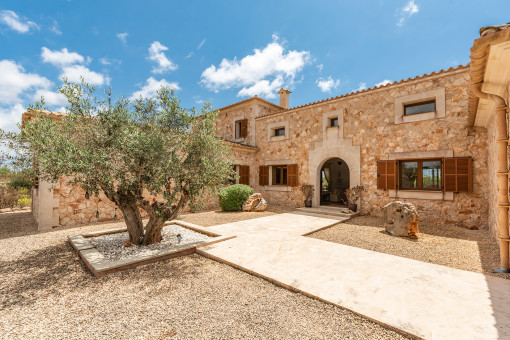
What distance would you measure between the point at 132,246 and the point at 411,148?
9089 mm

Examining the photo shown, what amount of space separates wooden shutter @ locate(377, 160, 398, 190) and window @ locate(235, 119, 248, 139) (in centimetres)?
757

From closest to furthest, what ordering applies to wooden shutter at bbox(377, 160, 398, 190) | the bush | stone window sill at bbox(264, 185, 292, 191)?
1. wooden shutter at bbox(377, 160, 398, 190)
2. the bush
3. stone window sill at bbox(264, 185, 292, 191)

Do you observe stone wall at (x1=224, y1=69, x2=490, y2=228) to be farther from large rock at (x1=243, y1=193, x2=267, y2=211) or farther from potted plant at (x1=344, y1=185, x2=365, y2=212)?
large rock at (x1=243, y1=193, x2=267, y2=211)

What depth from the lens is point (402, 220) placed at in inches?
220

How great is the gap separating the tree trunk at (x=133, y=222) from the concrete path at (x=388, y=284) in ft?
5.19

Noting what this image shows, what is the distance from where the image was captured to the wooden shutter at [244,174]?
1178 centimetres

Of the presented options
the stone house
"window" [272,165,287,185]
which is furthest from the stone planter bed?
"window" [272,165,287,185]

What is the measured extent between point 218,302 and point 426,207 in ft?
26.0

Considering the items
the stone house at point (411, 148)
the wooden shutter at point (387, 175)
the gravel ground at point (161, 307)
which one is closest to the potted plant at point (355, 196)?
the stone house at point (411, 148)

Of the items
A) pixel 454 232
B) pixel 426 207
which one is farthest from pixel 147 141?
pixel 426 207

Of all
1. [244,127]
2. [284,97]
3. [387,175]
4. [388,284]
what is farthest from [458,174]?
[244,127]

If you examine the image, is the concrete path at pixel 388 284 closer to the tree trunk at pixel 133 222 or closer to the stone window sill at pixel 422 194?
the tree trunk at pixel 133 222

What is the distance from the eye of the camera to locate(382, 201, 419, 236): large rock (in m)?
5.50

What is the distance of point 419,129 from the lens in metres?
7.57
